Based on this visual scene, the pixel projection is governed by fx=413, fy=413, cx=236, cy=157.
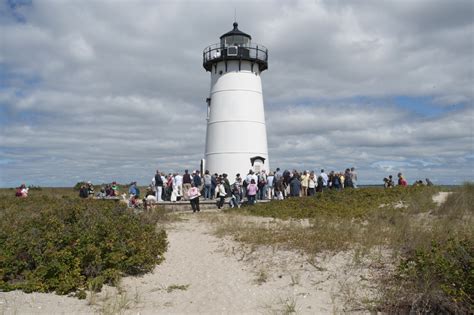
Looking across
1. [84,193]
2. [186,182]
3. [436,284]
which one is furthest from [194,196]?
[436,284]

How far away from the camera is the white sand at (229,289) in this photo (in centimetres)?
703

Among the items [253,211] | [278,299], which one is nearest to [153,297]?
[278,299]

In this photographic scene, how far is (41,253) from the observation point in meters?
8.35

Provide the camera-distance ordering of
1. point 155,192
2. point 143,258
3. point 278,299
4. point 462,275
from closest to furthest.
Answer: point 462,275
point 278,299
point 143,258
point 155,192

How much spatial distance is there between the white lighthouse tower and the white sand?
15.8 metres

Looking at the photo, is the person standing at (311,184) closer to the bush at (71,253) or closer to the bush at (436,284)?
the bush at (71,253)

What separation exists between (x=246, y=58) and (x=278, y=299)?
21859 millimetres

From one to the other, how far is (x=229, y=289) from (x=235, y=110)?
19.6 meters

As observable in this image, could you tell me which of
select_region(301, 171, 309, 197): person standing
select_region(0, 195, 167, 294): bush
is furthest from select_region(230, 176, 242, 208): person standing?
select_region(0, 195, 167, 294): bush

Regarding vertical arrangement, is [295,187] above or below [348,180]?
below

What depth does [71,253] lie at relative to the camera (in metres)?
8.32

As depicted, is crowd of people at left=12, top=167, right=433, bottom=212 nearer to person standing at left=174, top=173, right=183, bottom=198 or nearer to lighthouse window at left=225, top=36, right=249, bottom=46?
person standing at left=174, top=173, right=183, bottom=198

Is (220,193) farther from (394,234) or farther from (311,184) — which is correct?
(394,234)

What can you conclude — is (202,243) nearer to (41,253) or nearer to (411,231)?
(41,253)
